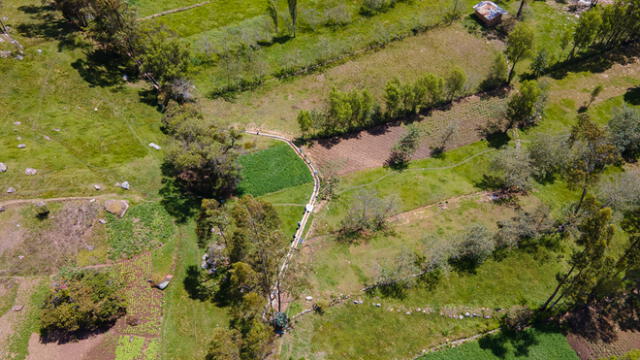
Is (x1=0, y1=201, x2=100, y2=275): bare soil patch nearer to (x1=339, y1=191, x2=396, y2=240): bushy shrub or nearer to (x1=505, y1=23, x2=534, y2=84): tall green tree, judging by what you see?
(x1=339, y1=191, x2=396, y2=240): bushy shrub

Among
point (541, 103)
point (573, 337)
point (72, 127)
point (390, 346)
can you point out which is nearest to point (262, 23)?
point (72, 127)

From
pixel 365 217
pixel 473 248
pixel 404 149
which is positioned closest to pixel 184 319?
pixel 365 217

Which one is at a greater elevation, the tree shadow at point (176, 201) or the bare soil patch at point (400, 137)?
the bare soil patch at point (400, 137)

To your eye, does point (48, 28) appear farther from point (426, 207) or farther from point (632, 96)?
point (632, 96)

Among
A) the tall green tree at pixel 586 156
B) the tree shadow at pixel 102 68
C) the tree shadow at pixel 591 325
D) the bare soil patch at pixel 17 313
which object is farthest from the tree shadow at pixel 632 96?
the bare soil patch at pixel 17 313

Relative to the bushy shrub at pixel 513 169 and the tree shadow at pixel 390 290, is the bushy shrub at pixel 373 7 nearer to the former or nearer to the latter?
the bushy shrub at pixel 513 169

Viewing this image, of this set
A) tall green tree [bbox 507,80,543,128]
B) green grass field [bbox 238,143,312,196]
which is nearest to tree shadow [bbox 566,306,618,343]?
tall green tree [bbox 507,80,543,128]
